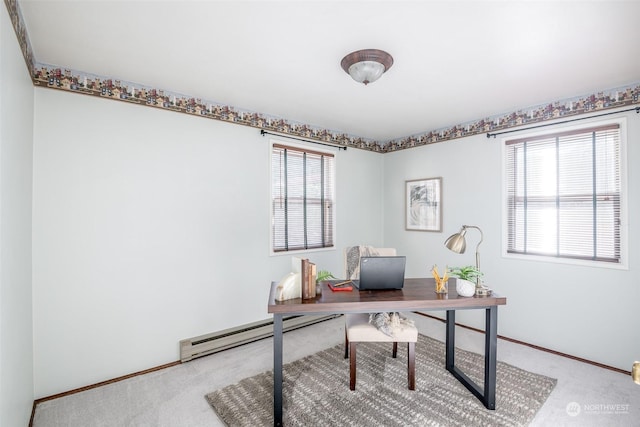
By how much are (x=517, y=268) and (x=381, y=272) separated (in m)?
2.08

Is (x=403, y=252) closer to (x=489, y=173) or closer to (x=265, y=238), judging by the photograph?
(x=489, y=173)

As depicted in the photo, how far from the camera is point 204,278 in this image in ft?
10.0

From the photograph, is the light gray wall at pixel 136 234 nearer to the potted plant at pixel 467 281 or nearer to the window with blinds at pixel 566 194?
the potted plant at pixel 467 281

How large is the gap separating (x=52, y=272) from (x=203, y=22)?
2.17m

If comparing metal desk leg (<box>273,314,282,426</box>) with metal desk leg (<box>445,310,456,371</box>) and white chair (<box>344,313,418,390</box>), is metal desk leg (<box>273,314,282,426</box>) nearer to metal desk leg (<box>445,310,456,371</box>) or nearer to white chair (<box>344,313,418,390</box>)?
white chair (<box>344,313,418,390</box>)

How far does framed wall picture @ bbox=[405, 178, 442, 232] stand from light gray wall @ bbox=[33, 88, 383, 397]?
7.11 ft

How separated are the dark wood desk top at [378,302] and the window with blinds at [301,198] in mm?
1505

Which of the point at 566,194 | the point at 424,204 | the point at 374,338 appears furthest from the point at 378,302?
the point at 424,204

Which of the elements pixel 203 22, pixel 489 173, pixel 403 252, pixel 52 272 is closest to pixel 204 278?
pixel 52 272

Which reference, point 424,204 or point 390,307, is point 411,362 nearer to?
point 390,307

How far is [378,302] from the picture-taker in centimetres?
204

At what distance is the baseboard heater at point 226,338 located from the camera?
2850 millimetres

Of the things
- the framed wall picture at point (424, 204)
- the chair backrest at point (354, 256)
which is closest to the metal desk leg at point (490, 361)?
the chair backrest at point (354, 256)

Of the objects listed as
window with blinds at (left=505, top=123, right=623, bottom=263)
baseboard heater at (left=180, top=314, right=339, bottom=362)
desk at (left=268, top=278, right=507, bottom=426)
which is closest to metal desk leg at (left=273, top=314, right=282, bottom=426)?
desk at (left=268, top=278, right=507, bottom=426)
